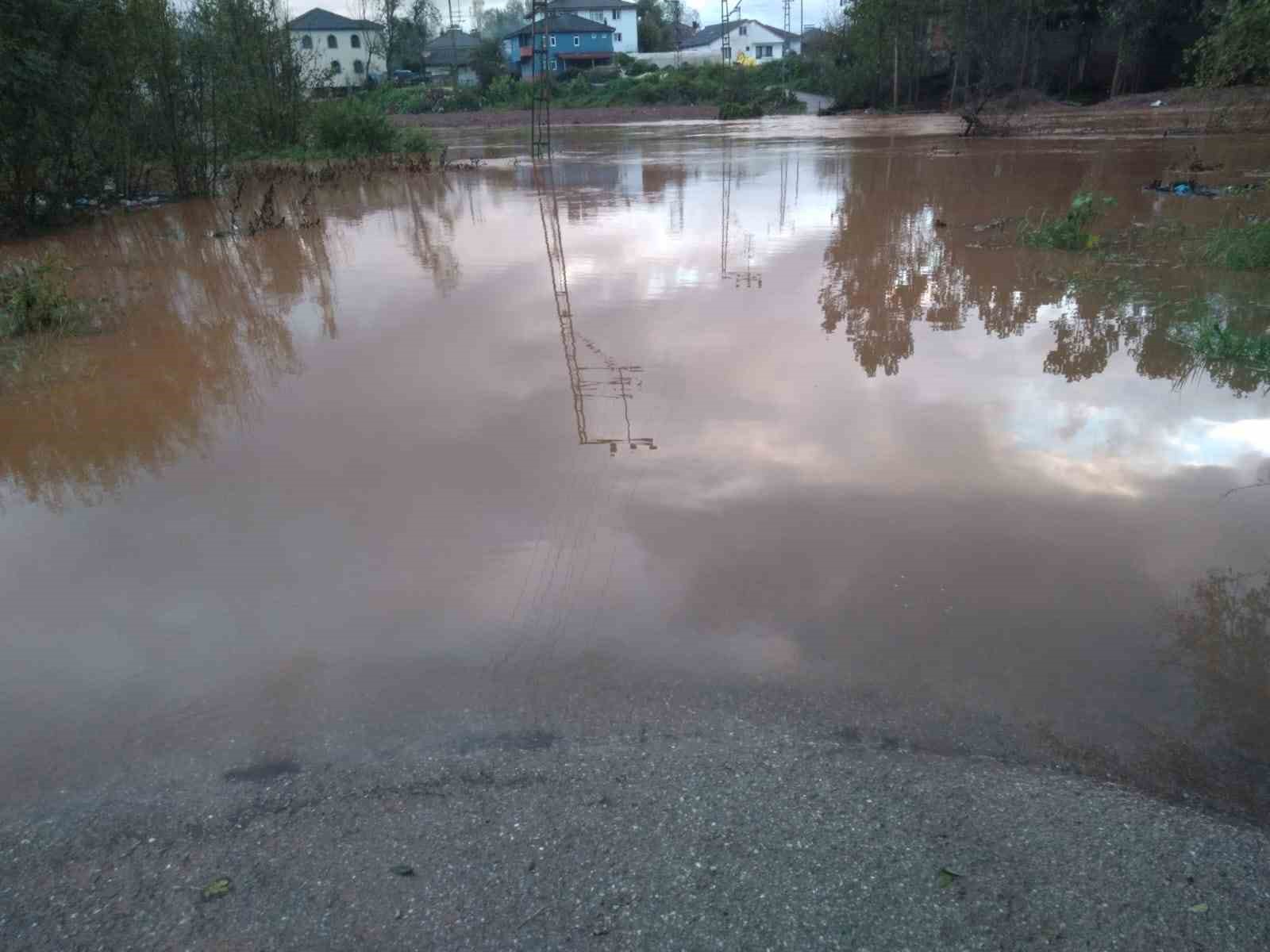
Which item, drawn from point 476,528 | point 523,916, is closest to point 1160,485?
point 476,528

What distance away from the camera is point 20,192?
53.1 ft

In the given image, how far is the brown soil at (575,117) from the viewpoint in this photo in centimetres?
5194

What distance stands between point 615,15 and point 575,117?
35628 mm

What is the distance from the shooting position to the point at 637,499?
5.34m

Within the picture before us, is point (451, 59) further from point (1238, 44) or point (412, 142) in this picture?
point (1238, 44)

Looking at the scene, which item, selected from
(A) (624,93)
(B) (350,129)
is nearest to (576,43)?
(A) (624,93)

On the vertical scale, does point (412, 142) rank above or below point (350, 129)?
below

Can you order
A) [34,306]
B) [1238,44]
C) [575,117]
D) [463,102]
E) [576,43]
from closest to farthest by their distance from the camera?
[1238,44]
[34,306]
[575,117]
[463,102]
[576,43]

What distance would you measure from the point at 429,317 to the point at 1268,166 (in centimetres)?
1746

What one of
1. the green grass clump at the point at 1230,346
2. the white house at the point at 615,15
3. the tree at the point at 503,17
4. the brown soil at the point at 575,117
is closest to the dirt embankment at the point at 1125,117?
the green grass clump at the point at 1230,346

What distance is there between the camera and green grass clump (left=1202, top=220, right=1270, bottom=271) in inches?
368

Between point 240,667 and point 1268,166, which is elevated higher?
point 1268,166

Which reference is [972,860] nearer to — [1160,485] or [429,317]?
[1160,485]

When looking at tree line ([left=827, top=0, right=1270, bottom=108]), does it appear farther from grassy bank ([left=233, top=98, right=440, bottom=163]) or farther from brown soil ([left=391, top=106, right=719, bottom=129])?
grassy bank ([left=233, top=98, right=440, bottom=163])
